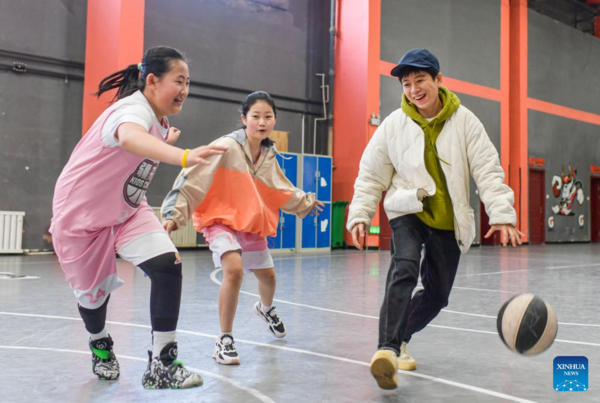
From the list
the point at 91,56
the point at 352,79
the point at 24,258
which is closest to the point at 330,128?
the point at 352,79

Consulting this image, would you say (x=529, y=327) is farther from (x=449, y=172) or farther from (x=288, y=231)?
(x=288, y=231)

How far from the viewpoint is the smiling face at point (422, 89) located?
9.95 feet

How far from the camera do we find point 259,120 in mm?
3654

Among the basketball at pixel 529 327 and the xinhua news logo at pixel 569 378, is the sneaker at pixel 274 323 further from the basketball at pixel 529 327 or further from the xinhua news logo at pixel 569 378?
the xinhua news logo at pixel 569 378

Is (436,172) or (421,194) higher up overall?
(436,172)

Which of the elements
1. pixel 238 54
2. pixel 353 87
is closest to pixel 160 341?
pixel 238 54

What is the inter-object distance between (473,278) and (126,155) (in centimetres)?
622

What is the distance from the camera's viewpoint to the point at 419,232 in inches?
120

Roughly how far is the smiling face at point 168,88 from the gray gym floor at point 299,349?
132 cm

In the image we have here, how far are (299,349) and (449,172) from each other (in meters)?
1.42

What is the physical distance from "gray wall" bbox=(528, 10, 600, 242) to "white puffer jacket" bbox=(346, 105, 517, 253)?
59.2ft

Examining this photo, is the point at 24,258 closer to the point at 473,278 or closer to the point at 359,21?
the point at 473,278

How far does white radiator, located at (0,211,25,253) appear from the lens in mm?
11086

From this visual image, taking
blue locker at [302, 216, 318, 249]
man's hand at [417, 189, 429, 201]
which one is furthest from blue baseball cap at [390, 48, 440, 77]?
blue locker at [302, 216, 318, 249]
